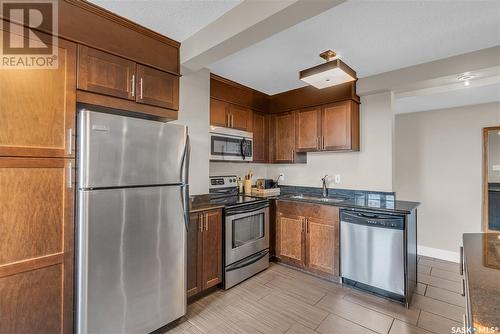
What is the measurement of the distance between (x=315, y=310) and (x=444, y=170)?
3.30 metres

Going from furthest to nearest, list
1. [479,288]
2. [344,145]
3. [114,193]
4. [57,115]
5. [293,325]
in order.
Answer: [344,145] < [293,325] < [114,193] < [57,115] < [479,288]

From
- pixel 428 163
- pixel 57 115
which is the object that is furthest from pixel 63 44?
pixel 428 163

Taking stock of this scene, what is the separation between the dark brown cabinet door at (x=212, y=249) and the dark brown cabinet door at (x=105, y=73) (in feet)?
4.51

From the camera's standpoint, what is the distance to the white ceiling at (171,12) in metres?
1.73

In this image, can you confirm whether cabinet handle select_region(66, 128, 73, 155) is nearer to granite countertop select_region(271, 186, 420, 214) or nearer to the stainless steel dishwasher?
granite countertop select_region(271, 186, 420, 214)

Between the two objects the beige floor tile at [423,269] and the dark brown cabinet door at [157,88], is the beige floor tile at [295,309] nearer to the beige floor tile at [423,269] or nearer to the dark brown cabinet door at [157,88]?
the beige floor tile at [423,269]

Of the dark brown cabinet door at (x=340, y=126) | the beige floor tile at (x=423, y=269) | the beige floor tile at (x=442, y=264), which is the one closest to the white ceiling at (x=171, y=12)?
the dark brown cabinet door at (x=340, y=126)

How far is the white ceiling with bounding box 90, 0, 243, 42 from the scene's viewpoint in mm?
1726

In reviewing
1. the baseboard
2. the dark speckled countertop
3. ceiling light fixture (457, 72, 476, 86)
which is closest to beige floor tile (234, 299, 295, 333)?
the dark speckled countertop

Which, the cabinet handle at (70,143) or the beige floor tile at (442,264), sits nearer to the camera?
the cabinet handle at (70,143)

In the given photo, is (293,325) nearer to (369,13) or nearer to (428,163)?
(369,13)

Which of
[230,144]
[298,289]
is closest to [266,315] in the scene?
[298,289]

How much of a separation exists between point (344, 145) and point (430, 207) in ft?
7.39

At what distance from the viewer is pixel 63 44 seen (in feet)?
5.33
